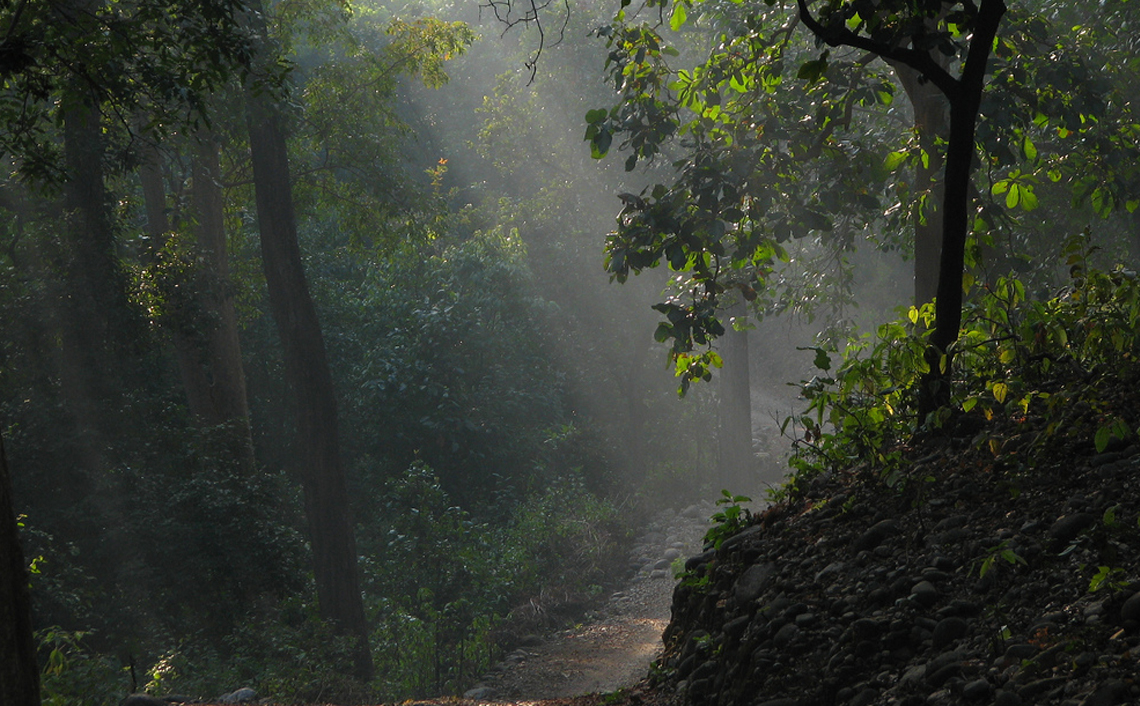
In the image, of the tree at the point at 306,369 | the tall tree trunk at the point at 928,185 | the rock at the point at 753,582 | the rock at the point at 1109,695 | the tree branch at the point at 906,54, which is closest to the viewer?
the rock at the point at 1109,695

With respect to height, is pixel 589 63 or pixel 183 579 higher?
pixel 589 63

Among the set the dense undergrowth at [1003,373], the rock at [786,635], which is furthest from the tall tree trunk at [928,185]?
the rock at [786,635]

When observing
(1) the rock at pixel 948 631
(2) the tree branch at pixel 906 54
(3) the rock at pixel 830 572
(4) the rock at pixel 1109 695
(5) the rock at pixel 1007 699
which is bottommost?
(4) the rock at pixel 1109 695

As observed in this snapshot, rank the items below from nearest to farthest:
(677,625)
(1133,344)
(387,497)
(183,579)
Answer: (1133,344) → (677,625) → (183,579) → (387,497)

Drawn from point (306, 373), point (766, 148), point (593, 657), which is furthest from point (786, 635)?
point (306, 373)

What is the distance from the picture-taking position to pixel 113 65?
737 cm

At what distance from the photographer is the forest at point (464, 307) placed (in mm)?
5406

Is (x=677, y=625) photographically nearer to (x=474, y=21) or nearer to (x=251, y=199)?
(x=251, y=199)

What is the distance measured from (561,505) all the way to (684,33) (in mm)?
11529

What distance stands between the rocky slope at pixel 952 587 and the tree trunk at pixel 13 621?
3135 mm

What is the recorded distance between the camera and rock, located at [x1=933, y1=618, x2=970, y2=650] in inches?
141

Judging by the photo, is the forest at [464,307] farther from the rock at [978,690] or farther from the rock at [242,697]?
the rock at [978,690]

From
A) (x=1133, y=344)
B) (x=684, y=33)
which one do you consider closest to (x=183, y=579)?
(x=1133, y=344)

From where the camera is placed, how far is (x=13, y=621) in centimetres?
381
